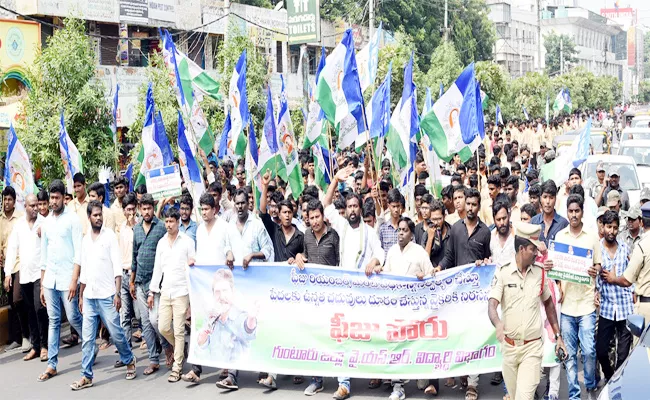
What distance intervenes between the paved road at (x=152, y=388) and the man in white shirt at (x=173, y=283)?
323 mm

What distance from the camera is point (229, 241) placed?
9156 millimetres

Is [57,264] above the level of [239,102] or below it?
below

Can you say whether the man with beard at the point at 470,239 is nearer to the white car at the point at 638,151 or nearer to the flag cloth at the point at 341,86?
the flag cloth at the point at 341,86

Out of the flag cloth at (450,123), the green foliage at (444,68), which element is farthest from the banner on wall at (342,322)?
the green foliage at (444,68)

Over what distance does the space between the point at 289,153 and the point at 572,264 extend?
633 centimetres

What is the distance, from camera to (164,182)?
10219 millimetres

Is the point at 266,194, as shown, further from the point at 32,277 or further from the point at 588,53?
the point at 588,53

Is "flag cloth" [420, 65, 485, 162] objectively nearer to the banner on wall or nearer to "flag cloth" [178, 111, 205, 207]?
"flag cloth" [178, 111, 205, 207]

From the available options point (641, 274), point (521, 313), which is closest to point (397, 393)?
point (521, 313)

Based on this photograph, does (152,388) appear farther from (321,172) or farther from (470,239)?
(321,172)

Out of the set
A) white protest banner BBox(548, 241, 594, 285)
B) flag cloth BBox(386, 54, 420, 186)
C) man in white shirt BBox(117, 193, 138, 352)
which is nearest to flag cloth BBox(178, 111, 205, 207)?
man in white shirt BBox(117, 193, 138, 352)

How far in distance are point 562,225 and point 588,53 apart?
12665 cm

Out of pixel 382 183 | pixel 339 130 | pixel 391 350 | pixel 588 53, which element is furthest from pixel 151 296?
pixel 588 53

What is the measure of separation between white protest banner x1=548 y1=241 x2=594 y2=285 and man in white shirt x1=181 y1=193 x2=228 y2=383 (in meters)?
3.21
